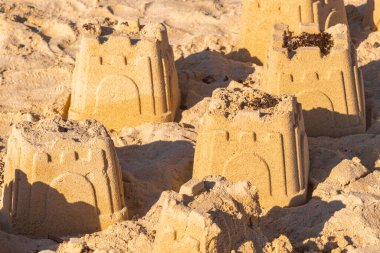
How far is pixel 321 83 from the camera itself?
453 inches

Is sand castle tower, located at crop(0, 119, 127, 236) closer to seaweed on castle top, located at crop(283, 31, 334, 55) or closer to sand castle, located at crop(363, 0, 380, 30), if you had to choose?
seaweed on castle top, located at crop(283, 31, 334, 55)

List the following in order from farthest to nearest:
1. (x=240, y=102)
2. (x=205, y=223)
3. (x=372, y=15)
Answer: (x=372, y=15), (x=240, y=102), (x=205, y=223)

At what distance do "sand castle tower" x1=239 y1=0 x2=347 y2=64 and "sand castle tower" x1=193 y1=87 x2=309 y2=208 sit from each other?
395 cm

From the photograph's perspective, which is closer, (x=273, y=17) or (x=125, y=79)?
(x=125, y=79)

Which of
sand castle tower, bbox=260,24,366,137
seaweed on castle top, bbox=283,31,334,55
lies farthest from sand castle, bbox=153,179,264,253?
seaweed on castle top, bbox=283,31,334,55

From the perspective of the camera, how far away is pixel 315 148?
1109cm

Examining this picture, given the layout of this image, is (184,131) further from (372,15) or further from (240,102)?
(372,15)

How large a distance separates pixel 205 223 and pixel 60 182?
2529 millimetres

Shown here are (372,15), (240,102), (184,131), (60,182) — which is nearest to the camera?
(60,182)

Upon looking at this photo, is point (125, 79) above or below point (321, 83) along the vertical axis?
above

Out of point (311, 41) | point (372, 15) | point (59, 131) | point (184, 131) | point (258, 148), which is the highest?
point (372, 15)

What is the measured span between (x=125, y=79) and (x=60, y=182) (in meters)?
2.56

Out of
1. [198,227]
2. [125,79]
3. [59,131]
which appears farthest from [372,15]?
[198,227]

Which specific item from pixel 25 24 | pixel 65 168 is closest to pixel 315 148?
pixel 65 168
